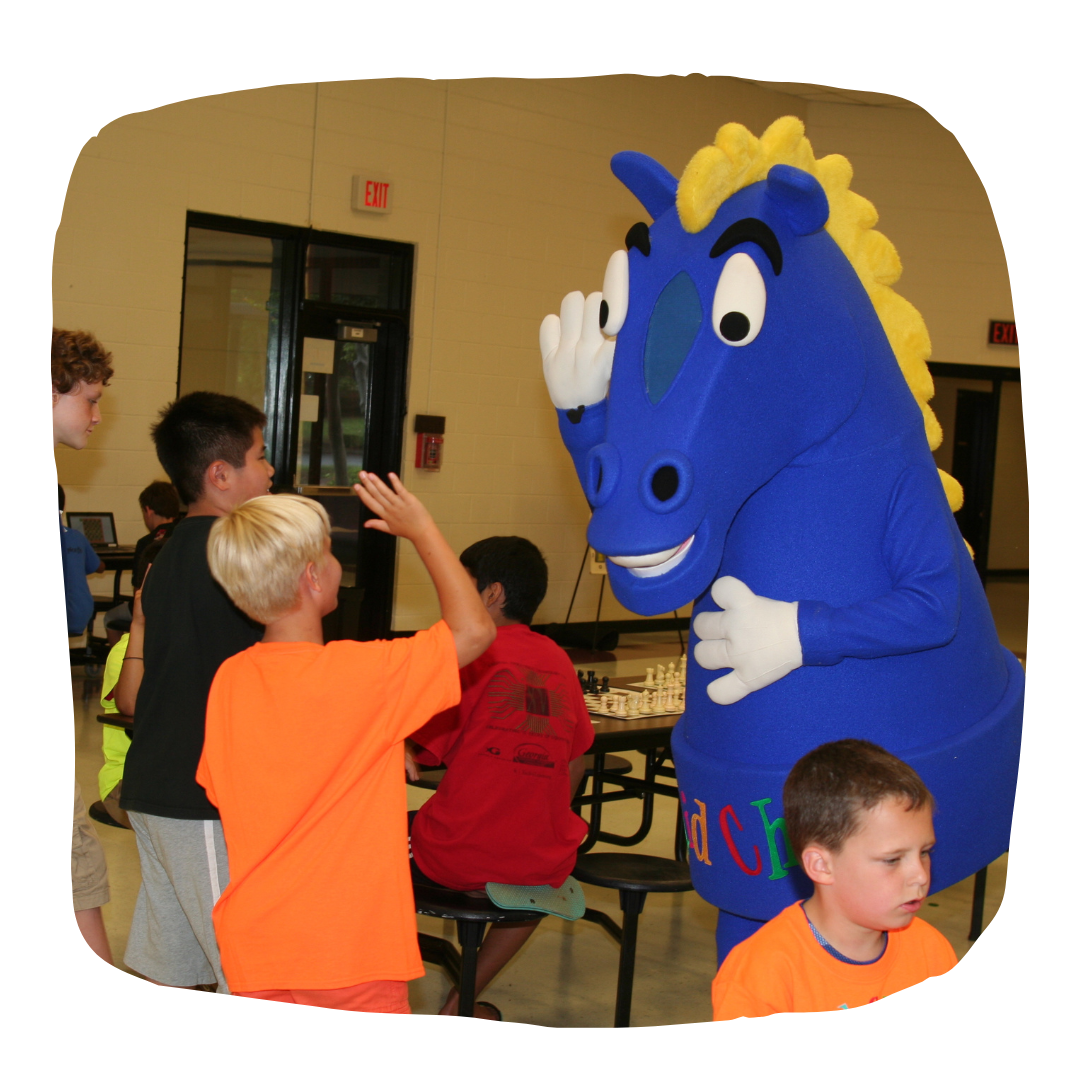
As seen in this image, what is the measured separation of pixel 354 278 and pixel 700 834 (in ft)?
18.8

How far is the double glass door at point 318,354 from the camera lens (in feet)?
21.9

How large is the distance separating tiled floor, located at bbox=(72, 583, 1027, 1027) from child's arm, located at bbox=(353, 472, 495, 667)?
134 cm

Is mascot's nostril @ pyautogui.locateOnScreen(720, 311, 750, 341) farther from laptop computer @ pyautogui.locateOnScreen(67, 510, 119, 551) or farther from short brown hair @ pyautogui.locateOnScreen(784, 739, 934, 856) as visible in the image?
laptop computer @ pyautogui.locateOnScreen(67, 510, 119, 551)

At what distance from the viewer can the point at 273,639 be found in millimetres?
1812

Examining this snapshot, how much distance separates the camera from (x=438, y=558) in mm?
1688

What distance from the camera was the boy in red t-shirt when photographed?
253 centimetres

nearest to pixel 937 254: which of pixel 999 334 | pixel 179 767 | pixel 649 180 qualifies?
pixel 999 334

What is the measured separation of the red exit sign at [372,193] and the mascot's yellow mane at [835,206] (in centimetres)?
537

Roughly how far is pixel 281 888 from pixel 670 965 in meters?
1.78

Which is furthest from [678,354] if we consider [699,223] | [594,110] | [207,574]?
[594,110]

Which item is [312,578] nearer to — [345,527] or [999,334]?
[345,527]

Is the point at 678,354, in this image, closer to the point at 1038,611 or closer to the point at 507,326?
the point at 1038,611

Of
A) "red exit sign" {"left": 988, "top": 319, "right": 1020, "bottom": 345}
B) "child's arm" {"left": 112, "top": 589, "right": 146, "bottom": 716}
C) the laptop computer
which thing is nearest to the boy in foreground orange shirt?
"child's arm" {"left": 112, "top": 589, "right": 146, "bottom": 716}

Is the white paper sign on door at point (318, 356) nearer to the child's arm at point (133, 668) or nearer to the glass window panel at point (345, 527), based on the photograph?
the glass window panel at point (345, 527)
